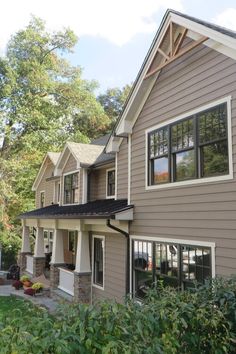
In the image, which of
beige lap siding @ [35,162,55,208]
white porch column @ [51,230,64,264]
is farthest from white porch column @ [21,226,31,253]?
white porch column @ [51,230,64,264]

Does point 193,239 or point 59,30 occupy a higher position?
point 59,30

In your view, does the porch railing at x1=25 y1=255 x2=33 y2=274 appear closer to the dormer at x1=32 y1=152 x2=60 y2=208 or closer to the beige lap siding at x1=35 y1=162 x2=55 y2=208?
the dormer at x1=32 y1=152 x2=60 y2=208

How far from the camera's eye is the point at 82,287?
1292 cm

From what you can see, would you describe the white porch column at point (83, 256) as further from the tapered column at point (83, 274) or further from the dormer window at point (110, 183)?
the dormer window at point (110, 183)

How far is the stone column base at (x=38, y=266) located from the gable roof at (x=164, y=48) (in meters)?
9.29

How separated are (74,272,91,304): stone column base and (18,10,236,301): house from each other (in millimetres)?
37

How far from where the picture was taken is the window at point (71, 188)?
54.9 feet

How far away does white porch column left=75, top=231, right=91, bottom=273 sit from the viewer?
42.6 feet

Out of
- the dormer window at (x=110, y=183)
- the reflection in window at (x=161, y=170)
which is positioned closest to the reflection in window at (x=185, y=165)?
the reflection in window at (x=161, y=170)

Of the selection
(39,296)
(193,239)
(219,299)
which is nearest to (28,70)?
(39,296)

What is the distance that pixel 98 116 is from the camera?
32656 millimetres

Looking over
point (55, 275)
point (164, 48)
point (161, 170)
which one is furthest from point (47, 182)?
point (164, 48)

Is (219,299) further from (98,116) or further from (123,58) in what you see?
(98,116)

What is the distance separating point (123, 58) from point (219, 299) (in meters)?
25.2
